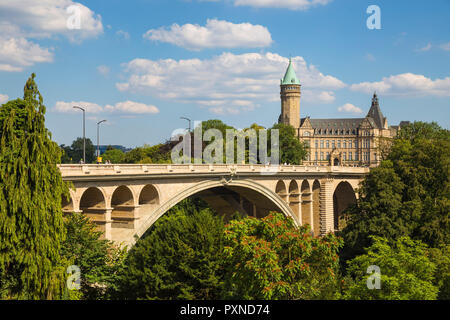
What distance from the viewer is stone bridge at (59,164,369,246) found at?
93.8 feet

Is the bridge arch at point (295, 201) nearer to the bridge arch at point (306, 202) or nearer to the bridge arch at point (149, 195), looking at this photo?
the bridge arch at point (306, 202)

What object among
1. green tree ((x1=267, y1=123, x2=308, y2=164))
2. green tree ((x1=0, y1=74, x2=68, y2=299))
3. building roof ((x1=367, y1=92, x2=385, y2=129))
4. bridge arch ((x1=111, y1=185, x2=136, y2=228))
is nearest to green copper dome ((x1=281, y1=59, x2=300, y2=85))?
building roof ((x1=367, y1=92, x2=385, y2=129))

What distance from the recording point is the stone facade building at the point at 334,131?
153 metres

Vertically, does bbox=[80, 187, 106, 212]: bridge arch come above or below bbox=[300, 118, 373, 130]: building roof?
below

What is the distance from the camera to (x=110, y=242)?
Result: 94.5 ft

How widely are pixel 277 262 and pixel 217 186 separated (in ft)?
74.9

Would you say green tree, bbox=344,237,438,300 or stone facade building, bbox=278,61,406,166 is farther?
stone facade building, bbox=278,61,406,166

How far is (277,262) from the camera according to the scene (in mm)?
21719

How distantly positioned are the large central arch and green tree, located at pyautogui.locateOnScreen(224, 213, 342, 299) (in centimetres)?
905

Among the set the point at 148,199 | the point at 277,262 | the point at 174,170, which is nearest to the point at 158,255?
the point at 148,199

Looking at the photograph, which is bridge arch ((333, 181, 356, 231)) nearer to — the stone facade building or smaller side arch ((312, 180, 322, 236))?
smaller side arch ((312, 180, 322, 236))

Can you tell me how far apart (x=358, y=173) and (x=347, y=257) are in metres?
20.6
